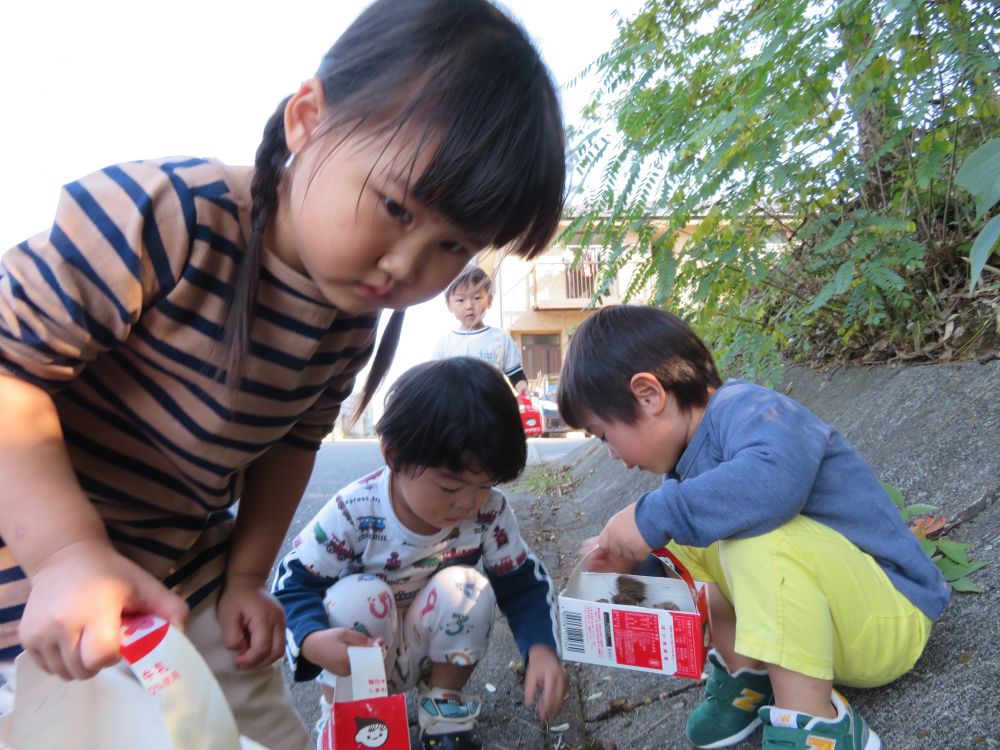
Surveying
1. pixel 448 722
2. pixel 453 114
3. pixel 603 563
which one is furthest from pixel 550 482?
pixel 453 114

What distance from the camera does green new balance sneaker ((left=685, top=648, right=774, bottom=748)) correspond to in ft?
4.78

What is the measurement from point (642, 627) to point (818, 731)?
328 mm

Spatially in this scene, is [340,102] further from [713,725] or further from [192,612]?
[713,725]

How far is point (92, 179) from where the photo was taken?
3.27 ft

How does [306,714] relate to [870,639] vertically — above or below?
below

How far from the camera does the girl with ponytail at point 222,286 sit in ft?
2.92

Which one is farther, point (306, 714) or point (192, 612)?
point (306, 714)

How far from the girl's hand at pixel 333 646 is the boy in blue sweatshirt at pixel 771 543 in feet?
1.84

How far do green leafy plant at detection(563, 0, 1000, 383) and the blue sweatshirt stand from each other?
0.84 m

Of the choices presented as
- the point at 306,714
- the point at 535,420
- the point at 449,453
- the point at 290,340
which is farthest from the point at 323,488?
the point at 290,340

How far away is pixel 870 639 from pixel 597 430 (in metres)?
0.71

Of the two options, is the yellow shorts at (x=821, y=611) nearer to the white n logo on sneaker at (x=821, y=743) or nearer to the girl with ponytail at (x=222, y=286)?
the white n logo on sneaker at (x=821, y=743)

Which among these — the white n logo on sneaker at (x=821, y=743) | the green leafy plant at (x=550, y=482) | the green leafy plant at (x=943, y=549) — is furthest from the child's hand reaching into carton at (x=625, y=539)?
the green leafy plant at (x=550, y=482)

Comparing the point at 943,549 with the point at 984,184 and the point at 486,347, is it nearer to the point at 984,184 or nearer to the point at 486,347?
the point at 984,184
